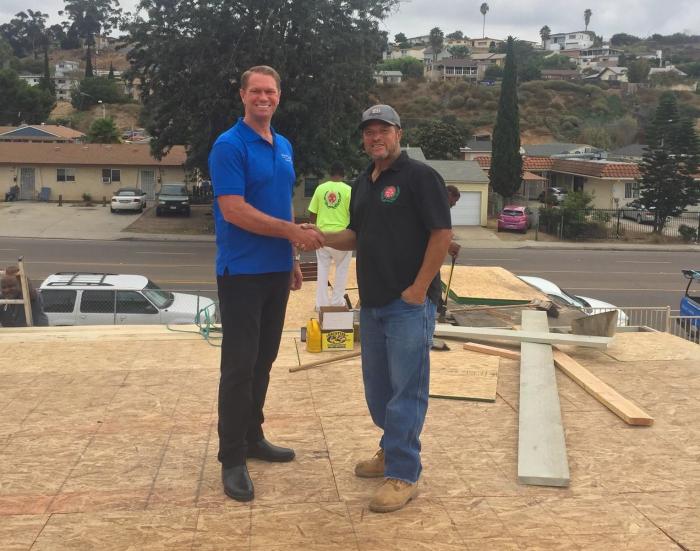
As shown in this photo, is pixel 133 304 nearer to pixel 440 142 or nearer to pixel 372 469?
pixel 372 469

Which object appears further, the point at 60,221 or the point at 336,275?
the point at 60,221

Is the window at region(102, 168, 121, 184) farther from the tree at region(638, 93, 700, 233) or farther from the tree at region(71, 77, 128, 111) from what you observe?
the tree at region(71, 77, 128, 111)

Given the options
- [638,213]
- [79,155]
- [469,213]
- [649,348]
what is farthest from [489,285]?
[79,155]

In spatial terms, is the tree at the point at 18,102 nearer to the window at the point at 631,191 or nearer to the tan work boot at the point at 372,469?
the window at the point at 631,191

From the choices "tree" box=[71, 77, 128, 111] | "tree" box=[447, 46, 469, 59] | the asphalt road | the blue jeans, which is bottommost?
the asphalt road

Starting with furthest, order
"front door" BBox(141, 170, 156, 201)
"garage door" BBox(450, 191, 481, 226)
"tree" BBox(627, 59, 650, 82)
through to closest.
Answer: "tree" BBox(627, 59, 650, 82), "front door" BBox(141, 170, 156, 201), "garage door" BBox(450, 191, 481, 226)

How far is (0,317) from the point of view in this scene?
9.94 m

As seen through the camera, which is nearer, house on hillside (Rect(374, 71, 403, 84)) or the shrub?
the shrub

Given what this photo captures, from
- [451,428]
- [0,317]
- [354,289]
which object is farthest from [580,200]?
[451,428]

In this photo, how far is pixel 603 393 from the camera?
5.37 metres

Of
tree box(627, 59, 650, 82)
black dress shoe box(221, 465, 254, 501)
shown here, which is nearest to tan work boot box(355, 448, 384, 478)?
black dress shoe box(221, 465, 254, 501)

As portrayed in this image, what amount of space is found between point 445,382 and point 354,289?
17.7 ft

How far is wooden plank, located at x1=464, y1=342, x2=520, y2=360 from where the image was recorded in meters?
6.58

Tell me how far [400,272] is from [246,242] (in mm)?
809
